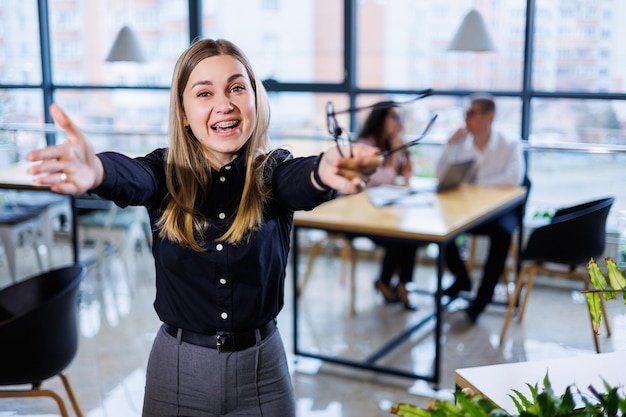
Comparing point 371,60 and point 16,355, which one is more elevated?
point 371,60

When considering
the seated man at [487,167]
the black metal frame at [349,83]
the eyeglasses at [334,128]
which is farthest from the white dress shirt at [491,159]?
the eyeglasses at [334,128]

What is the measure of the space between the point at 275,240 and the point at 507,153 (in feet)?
11.2

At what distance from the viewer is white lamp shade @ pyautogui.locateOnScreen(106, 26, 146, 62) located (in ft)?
20.2

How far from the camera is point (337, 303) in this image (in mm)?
5215

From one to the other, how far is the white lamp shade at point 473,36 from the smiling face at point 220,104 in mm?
3625

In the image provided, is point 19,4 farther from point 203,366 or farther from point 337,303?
point 203,366

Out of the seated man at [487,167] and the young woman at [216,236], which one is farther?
the seated man at [487,167]

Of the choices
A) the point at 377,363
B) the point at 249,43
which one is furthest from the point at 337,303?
the point at 249,43

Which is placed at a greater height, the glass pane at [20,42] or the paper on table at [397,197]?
the glass pane at [20,42]

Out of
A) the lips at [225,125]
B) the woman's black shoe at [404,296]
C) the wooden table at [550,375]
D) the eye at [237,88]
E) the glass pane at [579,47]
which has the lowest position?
the woman's black shoe at [404,296]

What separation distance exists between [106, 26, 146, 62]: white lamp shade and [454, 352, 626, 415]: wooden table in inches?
184

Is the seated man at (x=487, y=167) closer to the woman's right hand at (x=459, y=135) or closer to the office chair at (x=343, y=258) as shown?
the woman's right hand at (x=459, y=135)

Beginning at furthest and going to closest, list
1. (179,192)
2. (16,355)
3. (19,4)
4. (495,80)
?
1. (19,4)
2. (495,80)
3. (16,355)
4. (179,192)

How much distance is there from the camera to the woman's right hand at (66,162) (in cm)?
146
